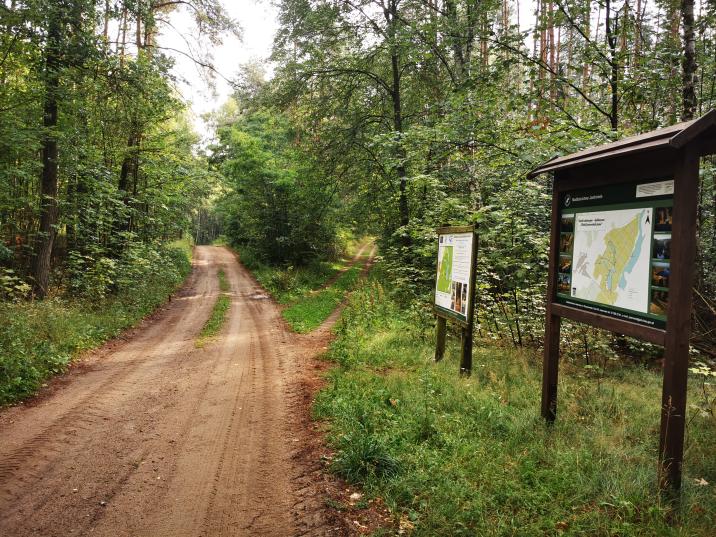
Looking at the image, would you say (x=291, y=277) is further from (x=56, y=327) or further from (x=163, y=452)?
(x=163, y=452)

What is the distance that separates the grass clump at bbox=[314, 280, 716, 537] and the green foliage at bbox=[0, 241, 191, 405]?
510 cm

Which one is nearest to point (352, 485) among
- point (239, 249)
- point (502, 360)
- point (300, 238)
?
point (502, 360)

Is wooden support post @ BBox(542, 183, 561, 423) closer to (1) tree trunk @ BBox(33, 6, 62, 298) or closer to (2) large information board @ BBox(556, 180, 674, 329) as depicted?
(2) large information board @ BBox(556, 180, 674, 329)

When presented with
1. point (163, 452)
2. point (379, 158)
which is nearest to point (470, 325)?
point (163, 452)

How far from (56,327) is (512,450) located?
974 centimetres

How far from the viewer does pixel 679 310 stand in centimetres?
340

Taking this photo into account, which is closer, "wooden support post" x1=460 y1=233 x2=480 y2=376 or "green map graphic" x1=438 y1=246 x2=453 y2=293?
"wooden support post" x1=460 y1=233 x2=480 y2=376

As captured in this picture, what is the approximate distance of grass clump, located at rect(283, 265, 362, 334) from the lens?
43.5 ft

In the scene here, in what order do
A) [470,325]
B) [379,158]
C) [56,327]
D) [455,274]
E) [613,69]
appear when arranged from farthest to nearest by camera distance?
[379,158], [56,327], [613,69], [455,274], [470,325]

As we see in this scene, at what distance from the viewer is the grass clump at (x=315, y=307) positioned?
1325 centimetres

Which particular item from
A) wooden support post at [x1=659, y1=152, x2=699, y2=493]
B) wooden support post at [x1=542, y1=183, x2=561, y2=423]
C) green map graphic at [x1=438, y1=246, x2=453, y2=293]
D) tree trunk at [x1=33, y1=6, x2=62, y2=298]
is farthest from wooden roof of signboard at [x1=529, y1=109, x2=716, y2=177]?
tree trunk at [x1=33, y1=6, x2=62, y2=298]

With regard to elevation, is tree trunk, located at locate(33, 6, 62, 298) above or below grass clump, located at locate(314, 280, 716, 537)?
above

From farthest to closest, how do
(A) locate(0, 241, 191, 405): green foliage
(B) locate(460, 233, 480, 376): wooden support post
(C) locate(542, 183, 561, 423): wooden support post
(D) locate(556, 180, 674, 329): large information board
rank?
(A) locate(0, 241, 191, 405): green foliage → (B) locate(460, 233, 480, 376): wooden support post → (C) locate(542, 183, 561, 423): wooden support post → (D) locate(556, 180, 674, 329): large information board

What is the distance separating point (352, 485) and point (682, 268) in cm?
354
